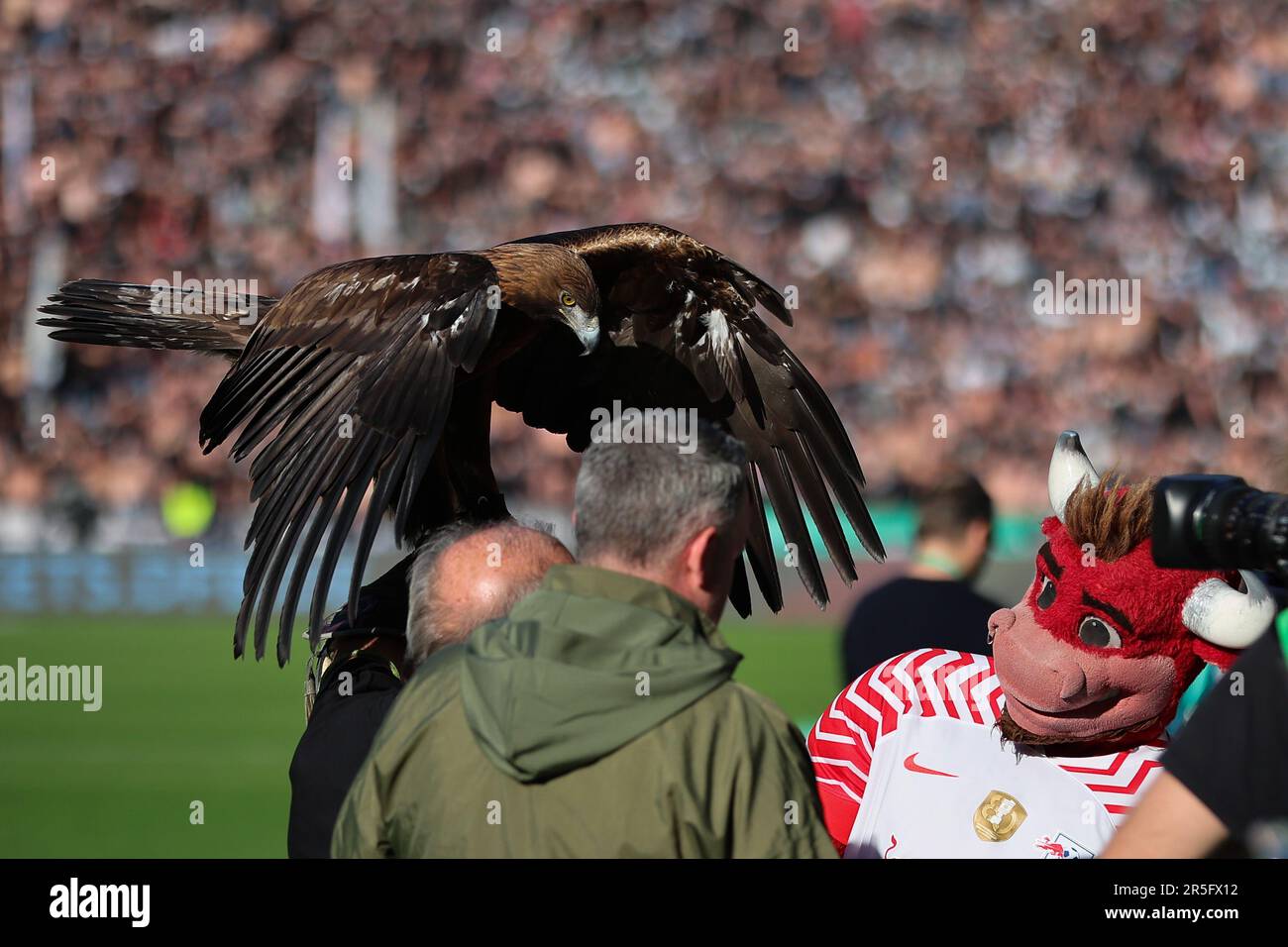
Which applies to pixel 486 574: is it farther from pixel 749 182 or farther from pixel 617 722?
pixel 749 182

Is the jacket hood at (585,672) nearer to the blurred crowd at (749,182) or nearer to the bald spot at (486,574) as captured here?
the bald spot at (486,574)

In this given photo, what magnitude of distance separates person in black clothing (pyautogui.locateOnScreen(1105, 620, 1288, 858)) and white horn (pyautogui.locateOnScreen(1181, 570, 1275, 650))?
60 centimetres

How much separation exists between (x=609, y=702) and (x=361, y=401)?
1.61 meters

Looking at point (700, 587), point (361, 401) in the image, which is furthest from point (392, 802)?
point (361, 401)

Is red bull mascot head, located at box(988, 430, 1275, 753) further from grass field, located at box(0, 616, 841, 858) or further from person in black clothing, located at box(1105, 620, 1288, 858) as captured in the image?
grass field, located at box(0, 616, 841, 858)

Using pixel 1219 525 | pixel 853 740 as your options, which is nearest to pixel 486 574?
pixel 853 740

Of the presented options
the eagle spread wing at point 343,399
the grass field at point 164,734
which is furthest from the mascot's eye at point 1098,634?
the grass field at point 164,734

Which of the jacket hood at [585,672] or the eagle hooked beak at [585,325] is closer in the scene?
the jacket hood at [585,672]

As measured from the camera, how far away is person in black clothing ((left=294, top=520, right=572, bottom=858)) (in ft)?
6.43

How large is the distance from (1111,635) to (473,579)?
0.84m

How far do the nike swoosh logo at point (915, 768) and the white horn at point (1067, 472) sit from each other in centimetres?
39

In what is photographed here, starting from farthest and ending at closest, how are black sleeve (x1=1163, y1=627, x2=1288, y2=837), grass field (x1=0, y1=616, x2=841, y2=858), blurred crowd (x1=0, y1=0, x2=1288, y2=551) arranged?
blurred crowd (x1=0, y1=0, x2=1288, y2=551), grass field (x1=0, y1=616, x2=841, y2=858), black sleeve (x1=1163, y1=627, x2=1288, y2=837)

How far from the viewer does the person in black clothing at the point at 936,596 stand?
3.47m

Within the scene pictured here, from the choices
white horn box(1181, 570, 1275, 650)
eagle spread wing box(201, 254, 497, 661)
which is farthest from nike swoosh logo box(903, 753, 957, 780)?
eagle spread wing box(201, 254, 497, 661)
